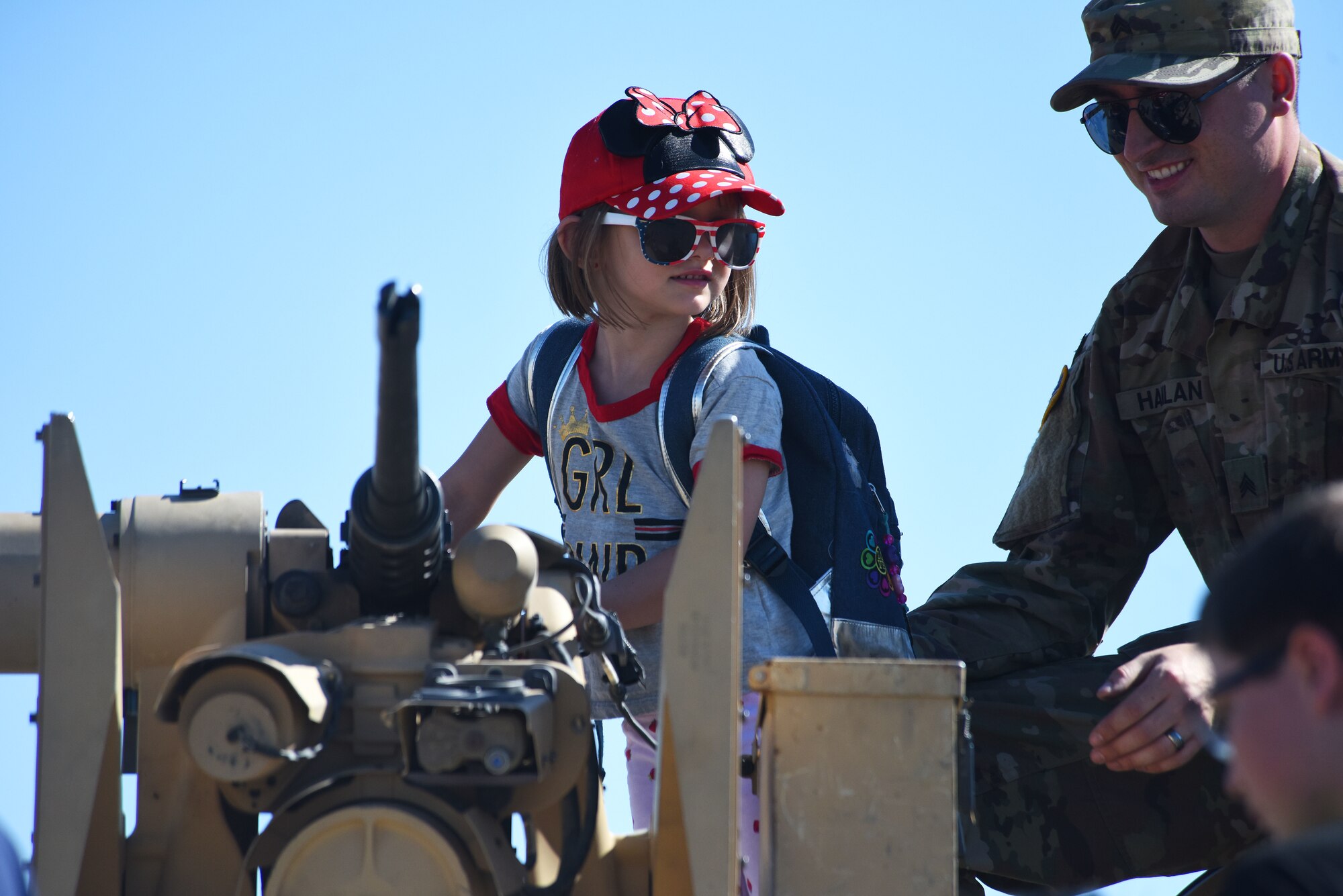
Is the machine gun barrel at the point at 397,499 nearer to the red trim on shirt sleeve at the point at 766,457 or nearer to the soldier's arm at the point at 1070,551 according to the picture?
the red trim on shirt sleeve at the point at 766,457

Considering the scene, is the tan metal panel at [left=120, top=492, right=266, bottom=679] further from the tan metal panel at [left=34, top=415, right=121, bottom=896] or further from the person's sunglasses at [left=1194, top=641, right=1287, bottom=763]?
the person's sunglasses at [left=1194, top=641, right=1287, bottom=763]

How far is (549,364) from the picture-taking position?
4492mm

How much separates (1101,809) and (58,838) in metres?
3.10

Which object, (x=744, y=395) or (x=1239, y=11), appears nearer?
(x=744, y=395)

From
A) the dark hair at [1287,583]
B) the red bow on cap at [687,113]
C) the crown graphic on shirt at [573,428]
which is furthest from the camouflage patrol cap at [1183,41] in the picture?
the dark hair at [1287,583]

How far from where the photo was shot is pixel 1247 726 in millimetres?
1809

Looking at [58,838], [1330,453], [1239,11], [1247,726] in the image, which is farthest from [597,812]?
[1239,11]

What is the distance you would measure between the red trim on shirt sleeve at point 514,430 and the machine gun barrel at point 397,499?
52.4 inches

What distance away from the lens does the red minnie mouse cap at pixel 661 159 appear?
4.13 m

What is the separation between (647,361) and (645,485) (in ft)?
1.15

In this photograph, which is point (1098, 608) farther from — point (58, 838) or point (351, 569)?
point (58, 838)

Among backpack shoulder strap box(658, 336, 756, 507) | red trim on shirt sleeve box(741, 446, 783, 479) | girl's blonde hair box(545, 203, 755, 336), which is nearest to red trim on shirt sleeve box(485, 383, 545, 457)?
girl's blonde hair box(545, 203, 755, 336)

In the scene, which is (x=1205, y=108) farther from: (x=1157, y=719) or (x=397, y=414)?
(x=397, y=414)

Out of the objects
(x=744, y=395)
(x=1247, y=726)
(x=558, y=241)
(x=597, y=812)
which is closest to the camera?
(x=1247, y=726)
